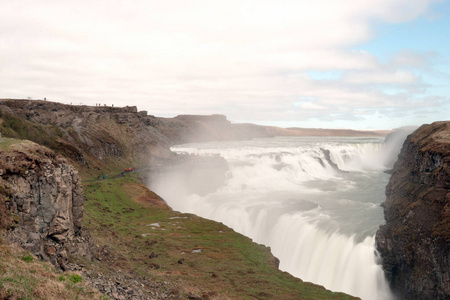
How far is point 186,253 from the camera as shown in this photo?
34.8 m

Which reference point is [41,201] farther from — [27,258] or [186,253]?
[186,253]

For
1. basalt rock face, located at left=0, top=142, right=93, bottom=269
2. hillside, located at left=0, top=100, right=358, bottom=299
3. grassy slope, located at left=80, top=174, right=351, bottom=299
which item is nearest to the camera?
hillside, located at left=0, top=100, right=358, bottom=299

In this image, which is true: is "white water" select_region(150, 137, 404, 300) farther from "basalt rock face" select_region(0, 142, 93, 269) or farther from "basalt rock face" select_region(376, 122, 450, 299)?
"basalt rock face" select_region(0, 142, 93, 269)

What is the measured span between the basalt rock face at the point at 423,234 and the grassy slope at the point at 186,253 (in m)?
9.48

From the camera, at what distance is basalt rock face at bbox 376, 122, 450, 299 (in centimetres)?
3009

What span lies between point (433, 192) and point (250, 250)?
21.4m

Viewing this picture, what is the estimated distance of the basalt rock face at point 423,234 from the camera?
30.1 meters

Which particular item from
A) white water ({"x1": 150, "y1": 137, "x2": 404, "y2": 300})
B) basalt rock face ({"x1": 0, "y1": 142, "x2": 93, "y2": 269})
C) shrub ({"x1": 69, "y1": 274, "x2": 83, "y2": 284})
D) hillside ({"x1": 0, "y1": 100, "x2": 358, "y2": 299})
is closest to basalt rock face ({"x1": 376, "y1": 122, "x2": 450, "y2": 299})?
white water ({"x1": 150, "y1": 137, "x2": 404, "y2": 300})

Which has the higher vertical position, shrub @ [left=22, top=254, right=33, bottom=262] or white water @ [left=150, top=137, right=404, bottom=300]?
shrub @ [left=22, top=254, right=33, bottom=262]

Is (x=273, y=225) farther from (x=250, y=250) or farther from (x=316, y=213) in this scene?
(x=250, y=250)

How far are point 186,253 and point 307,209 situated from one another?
25461 millimetres

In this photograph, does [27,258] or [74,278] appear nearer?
[27,258]

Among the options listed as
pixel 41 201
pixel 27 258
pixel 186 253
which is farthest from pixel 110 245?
pixel 27 258

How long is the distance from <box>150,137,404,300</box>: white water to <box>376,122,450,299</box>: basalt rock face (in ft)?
6.64
